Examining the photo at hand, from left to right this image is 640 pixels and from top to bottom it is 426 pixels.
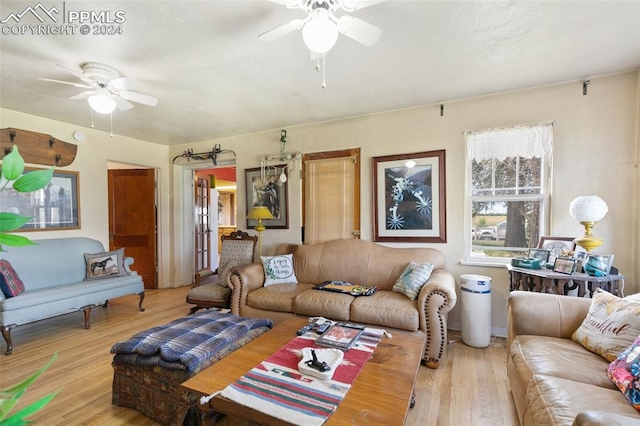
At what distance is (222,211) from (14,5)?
327 inches

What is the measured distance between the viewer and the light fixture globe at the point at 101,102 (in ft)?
8.37

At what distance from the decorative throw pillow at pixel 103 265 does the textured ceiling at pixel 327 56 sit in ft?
5.82

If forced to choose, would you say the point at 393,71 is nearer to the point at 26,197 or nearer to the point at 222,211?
the point at 26,197

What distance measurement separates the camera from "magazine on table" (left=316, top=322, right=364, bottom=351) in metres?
1.82

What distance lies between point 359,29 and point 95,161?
422cm

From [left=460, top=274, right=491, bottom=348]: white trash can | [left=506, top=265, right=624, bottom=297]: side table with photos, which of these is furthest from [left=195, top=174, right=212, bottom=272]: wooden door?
[left=506, top=265, right=624, bottom=297]: side table with photos

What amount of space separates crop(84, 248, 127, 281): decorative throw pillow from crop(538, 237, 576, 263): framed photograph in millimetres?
4788

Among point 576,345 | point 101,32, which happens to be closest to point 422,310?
point 576,345

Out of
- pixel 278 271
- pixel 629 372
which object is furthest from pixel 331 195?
pixel 629 372

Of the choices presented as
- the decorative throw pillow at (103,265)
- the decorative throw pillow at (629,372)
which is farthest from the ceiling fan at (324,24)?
the decorative throw pillow at (103,265)

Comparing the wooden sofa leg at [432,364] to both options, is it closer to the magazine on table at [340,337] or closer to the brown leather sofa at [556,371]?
the brown leather sofa at [556,371]

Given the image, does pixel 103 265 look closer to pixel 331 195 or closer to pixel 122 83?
pixel 122 83

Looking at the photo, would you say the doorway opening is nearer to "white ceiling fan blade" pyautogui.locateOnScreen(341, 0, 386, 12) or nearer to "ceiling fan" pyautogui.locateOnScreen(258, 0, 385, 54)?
"ceiling fan" pyautogui.locateOnScreen(258, 0, 385, 54)

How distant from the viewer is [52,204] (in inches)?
147
